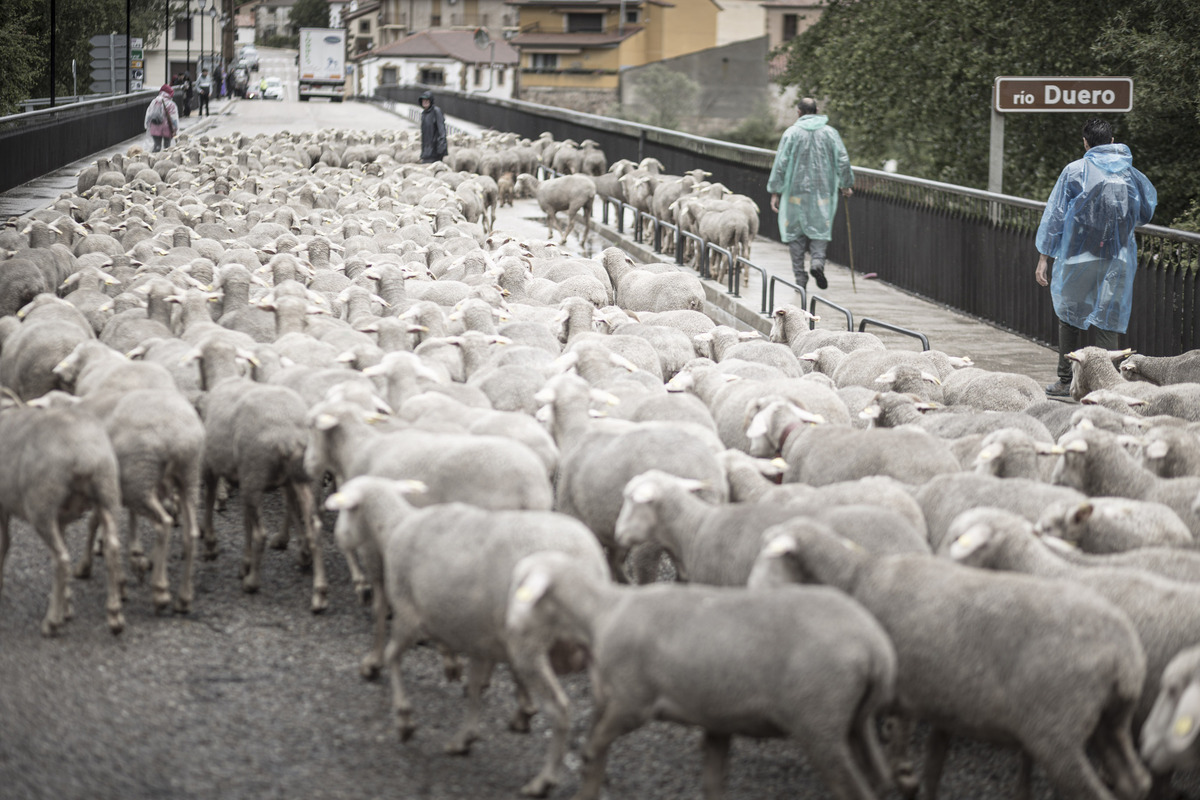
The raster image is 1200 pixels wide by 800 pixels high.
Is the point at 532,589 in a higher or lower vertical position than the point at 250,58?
lower

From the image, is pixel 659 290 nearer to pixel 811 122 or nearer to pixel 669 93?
pixel 811 122

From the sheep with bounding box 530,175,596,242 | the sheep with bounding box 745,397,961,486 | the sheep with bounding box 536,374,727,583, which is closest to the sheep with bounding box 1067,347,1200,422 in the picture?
the sheep with bounding box 745,397,961,486

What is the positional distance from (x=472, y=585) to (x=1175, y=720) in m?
2.25

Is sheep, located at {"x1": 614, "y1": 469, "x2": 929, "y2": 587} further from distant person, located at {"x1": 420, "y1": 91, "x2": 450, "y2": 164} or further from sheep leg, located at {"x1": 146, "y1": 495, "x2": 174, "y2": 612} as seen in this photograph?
distant person, located at {"x1": 420, "y1": 91, "x2": 450, "y2": 164}

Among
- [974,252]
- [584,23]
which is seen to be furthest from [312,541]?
[584,23]

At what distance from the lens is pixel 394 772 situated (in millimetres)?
4688

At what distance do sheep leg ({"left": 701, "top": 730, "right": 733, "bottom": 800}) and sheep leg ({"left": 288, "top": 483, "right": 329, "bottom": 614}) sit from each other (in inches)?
95.3

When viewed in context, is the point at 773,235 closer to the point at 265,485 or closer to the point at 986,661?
the point at 265,485

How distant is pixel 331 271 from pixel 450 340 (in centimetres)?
305

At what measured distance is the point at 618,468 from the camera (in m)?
5.84

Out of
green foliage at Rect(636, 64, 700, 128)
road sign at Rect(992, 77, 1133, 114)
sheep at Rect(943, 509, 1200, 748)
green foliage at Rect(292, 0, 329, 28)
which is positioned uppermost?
green foliage at Rect(292, 0, 329, 28)

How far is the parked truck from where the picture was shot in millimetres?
71500

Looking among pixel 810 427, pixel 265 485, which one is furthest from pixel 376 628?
pixel 810 427

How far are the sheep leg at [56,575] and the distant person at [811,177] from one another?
9659 millimetres
